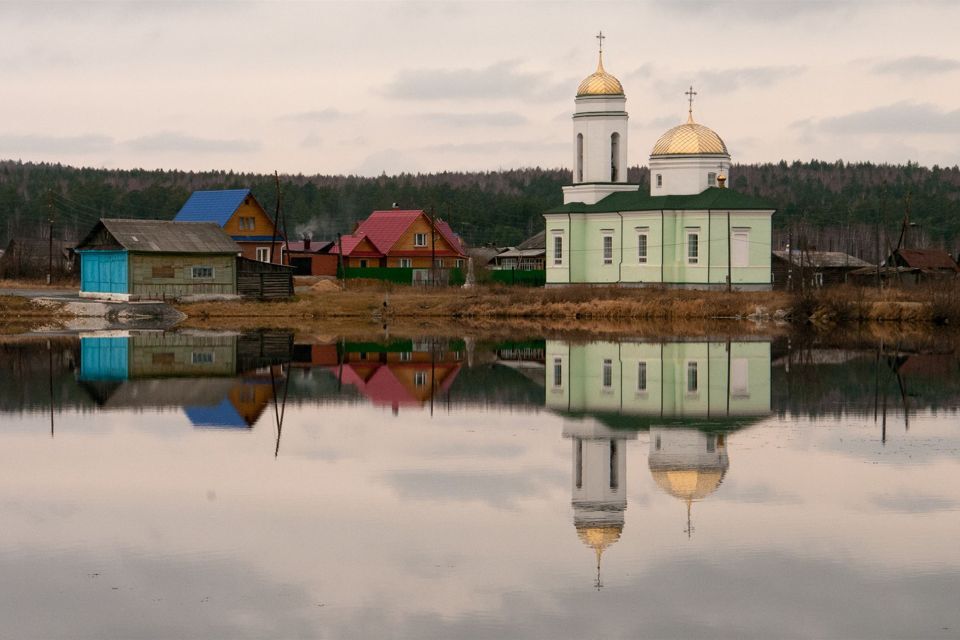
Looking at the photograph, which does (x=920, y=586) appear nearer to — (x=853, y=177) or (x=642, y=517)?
(x=642, y=517)

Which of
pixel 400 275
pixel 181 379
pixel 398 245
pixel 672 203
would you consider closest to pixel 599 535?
pixel 181 379

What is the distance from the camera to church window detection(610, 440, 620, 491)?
14.3 m

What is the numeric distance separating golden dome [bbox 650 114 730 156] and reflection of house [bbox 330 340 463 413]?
69.5 feet

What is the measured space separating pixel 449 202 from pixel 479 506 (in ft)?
265

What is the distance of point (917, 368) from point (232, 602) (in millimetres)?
19906

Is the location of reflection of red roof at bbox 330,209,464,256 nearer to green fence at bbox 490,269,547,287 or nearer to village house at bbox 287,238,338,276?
village house at bbox 287,238,338,276

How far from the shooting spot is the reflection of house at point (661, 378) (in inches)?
834

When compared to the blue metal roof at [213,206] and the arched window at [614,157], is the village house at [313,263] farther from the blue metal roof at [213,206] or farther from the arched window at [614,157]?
the arched window at [614,157]

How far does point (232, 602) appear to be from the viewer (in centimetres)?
974

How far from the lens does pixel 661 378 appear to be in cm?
2505

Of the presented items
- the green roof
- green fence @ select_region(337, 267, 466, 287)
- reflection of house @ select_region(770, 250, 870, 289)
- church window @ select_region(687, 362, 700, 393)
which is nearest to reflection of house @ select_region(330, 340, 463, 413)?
church window @ select_region(687, 362, 700, 393)

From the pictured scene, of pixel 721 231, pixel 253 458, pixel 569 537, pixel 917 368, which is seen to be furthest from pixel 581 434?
pixel 721 231

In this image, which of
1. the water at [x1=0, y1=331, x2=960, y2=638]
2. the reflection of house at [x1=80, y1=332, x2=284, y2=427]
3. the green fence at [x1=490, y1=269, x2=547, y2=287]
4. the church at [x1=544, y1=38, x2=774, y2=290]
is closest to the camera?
the water at [x1=0, y1=331, x2=960, y2=638]

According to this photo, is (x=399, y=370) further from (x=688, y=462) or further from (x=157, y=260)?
(x=157, y=260)
